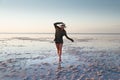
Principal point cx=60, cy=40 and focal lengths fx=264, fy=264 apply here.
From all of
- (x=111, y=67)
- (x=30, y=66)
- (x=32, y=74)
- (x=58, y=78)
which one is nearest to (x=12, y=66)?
(x=30, y=66)

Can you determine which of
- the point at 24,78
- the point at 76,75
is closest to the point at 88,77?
the point at 76,75

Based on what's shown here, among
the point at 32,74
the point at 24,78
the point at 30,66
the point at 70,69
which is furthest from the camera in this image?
the point at 30,66

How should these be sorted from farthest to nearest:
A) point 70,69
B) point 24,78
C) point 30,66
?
point 30,66 < point 70,69 < point 24,78

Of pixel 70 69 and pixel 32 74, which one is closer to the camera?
pixel 32 74

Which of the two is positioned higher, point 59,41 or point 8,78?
point 59,41

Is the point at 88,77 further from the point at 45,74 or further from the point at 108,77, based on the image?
the point at 45,74

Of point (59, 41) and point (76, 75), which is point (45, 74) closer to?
point (76, 75)

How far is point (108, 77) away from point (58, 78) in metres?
2.80

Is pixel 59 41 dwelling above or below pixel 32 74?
above

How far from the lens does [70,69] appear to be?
17.2 meters

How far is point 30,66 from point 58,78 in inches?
182

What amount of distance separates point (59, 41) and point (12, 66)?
12.7 feet

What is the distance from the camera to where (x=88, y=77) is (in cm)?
1467

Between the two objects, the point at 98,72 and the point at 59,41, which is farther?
the point at 59,41
